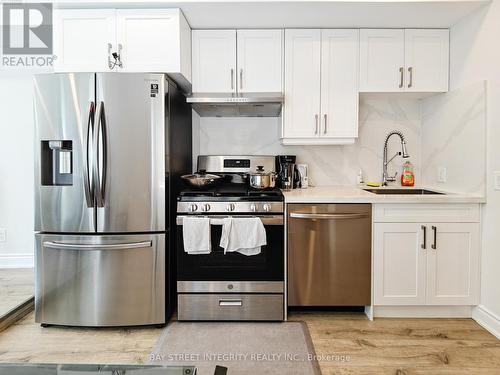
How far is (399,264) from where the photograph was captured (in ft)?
8.43

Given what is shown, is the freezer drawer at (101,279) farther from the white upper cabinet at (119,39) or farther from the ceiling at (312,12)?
the ceiling at (312,12)

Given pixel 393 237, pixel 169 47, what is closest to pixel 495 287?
pixel 393 237

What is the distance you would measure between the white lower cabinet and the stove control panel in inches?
32.0

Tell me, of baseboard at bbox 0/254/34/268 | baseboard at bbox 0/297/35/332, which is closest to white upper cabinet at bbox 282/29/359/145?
baseboard at bbox 0/297/35/332

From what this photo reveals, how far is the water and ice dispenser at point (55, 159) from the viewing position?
242 cm

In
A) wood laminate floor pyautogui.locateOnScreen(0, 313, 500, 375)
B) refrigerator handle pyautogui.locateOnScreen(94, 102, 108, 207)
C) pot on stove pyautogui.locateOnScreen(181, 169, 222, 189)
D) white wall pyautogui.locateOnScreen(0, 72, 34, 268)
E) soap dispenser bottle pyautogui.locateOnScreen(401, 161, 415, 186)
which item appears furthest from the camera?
white wall pyautogui.locateOnScreen(0, 72, 34, 268)

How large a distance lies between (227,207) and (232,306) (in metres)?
0.72

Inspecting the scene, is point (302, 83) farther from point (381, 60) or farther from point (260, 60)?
point (381, 60)

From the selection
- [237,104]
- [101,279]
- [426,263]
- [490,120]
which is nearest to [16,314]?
[101,279]

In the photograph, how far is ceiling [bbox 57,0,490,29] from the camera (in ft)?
7.98

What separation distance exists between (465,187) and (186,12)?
244 centimetres

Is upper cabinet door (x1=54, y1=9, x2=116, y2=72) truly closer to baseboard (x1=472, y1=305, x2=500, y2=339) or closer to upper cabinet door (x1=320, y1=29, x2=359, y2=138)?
upper cabinet door (x1=320, y1=29, x2=359, y2=138)

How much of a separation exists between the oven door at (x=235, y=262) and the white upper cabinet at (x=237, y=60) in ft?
3.66

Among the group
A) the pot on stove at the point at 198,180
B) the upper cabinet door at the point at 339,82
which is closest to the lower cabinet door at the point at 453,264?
the upper cabinet door at the point at 339,82
